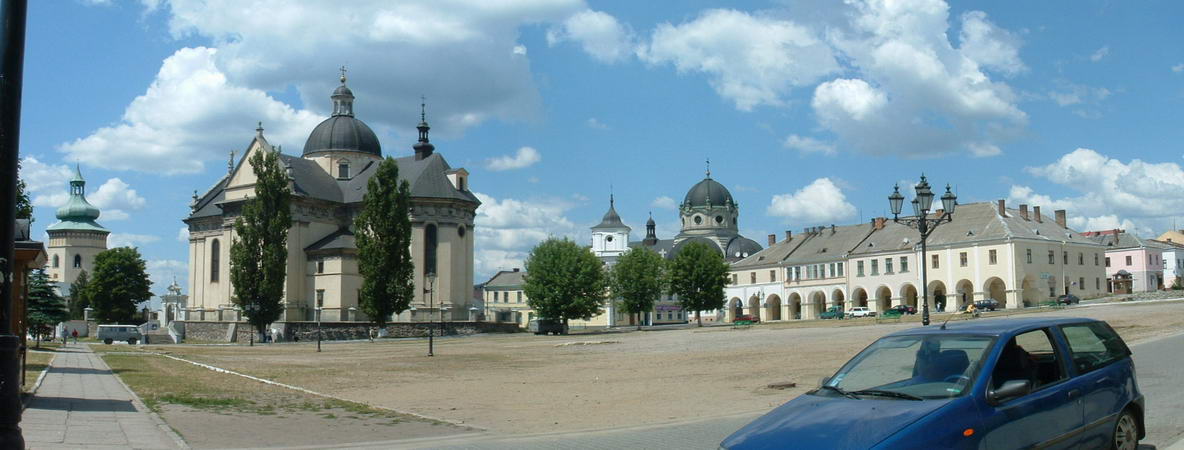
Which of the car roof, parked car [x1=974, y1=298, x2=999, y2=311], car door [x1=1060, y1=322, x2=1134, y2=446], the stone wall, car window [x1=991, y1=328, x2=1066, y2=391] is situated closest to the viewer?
car window [x1=991, y1=328, x2=1066, y2=391]

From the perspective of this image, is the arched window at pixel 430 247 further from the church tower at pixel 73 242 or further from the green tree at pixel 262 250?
the church tower at pixel 73 242

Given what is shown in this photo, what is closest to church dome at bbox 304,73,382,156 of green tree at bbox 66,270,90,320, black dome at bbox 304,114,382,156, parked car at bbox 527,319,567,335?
black dome at bbox 304,114,382,156

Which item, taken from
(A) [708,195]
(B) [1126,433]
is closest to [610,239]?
(A) [708,195]

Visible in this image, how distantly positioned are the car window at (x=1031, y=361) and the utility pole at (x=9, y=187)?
7.52 m

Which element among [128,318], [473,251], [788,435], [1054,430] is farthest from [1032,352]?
[128,318]

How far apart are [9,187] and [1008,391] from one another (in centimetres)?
768

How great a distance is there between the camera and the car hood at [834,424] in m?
6.22

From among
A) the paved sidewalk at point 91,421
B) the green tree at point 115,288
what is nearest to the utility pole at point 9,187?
the paved sidewalk at point 91,421

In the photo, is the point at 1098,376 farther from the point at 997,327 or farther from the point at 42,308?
the point at 42,308

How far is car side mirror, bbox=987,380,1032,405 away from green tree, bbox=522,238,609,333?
225ft

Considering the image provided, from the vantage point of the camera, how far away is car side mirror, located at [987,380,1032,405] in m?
6.84

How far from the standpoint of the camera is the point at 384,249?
6234 centimetres

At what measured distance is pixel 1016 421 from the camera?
275 inches

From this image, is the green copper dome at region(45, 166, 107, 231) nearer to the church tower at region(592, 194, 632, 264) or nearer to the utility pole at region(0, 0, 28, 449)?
the church tower at region(592, 194, 632, 264)
